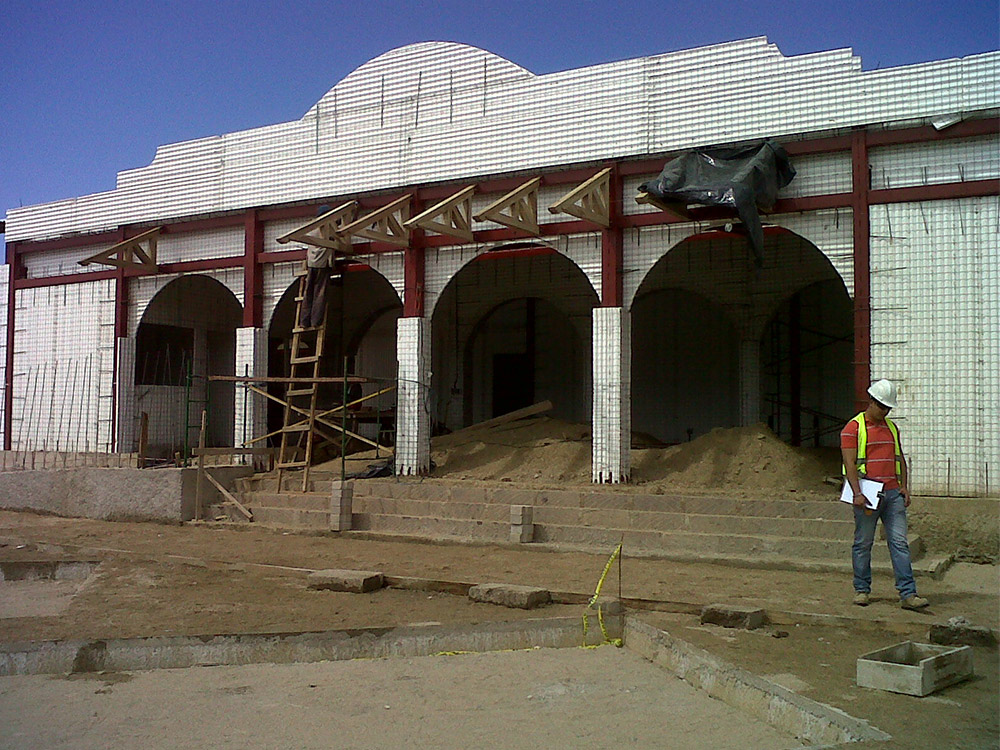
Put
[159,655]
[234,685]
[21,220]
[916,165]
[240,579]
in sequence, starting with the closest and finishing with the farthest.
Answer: [234,685], [159,655], [240,579], [916,165], [21,220]

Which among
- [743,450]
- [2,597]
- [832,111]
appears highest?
[832,111]

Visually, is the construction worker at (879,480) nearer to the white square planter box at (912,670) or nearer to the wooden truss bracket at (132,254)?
the white square planter box at (912,670)

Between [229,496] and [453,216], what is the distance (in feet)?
17.6

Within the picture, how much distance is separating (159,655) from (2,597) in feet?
10.9

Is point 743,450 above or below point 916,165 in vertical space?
below

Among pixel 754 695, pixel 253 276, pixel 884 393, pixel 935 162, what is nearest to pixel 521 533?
pixel 884 393

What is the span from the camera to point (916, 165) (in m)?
11.6

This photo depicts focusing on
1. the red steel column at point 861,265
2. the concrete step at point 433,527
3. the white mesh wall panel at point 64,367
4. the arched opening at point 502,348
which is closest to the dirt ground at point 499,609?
the concrete step at point 433,527

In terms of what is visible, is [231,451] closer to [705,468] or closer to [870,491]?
[705,468]

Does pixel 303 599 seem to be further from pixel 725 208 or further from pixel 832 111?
pixel 832 111

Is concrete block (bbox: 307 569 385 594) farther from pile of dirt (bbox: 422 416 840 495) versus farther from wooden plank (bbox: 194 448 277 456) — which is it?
wooden plank (bbox: 194 448 277 456)

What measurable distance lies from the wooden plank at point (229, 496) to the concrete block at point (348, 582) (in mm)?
5011

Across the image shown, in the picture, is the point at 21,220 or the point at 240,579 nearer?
the point at 240,579

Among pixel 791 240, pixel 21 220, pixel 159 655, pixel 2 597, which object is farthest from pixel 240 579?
pixel 21 220
